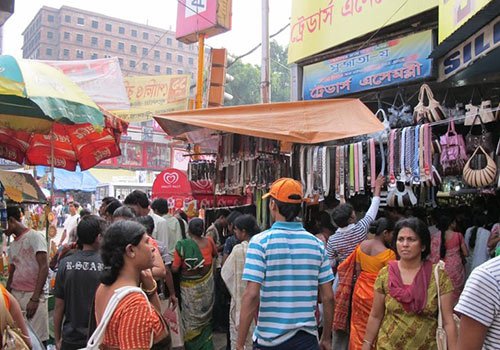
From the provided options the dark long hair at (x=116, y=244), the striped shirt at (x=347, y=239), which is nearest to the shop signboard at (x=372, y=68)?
the striped shirt at (x=347, y=239)

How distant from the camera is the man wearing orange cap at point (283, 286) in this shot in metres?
2.97

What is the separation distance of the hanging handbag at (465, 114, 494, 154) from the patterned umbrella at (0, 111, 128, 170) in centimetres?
474

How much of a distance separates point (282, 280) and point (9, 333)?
5.27 ft

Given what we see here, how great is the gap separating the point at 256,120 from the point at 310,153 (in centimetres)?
99

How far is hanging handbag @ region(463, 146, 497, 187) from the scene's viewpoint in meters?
4.58

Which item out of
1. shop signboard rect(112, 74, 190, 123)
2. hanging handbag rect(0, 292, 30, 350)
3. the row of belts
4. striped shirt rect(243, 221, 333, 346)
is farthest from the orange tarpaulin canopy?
shop signboard rect(112, 74, 190, 123)

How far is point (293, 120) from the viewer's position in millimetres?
5129

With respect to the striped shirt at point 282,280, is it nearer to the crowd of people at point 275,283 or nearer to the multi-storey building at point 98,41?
the crowd of people at point 275,283

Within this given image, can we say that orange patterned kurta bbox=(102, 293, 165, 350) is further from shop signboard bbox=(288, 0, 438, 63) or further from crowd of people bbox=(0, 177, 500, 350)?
shop signboard bbox=(288, 0, 438, 63)

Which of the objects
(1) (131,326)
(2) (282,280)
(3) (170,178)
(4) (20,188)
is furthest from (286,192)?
(3) (170,178)

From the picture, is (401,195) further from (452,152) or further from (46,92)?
(46,92)

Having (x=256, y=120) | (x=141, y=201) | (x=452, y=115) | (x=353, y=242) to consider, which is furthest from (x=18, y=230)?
(x=452, y=115)

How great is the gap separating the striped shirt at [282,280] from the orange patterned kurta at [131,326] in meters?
0.93

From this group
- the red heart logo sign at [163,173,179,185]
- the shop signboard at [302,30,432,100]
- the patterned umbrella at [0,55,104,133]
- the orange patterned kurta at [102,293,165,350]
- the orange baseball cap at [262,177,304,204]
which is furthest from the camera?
the red heart logo sign at [163,173,179,185]
